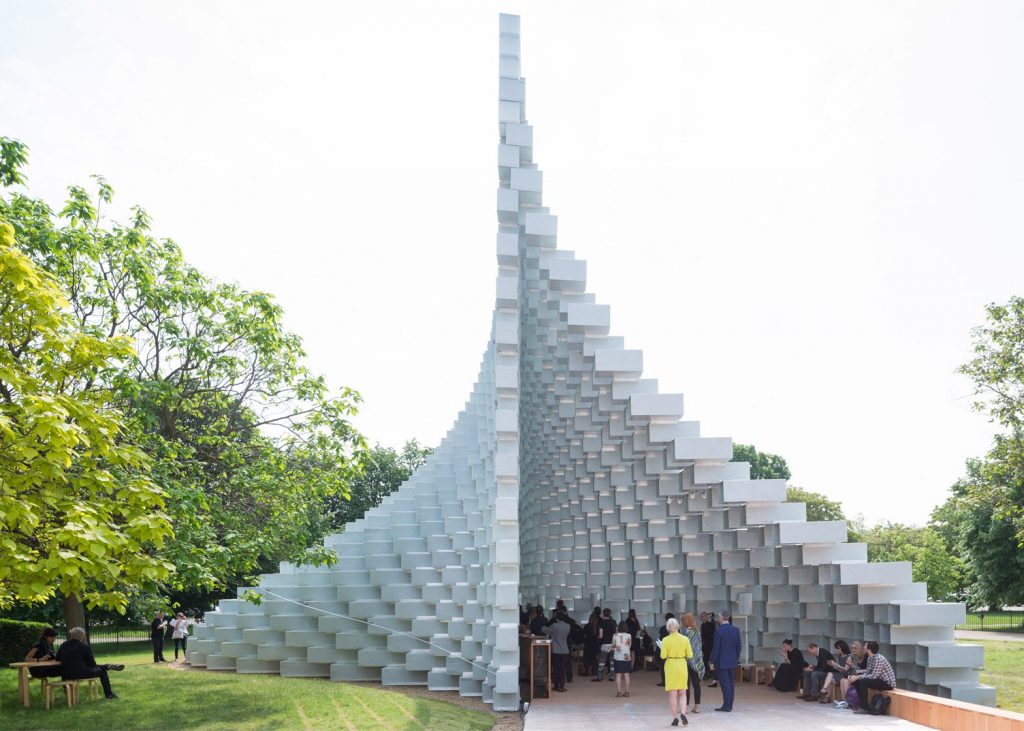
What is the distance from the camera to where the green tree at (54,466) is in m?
9.12

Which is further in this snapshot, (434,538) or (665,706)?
(434,538)

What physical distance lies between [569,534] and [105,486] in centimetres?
1942

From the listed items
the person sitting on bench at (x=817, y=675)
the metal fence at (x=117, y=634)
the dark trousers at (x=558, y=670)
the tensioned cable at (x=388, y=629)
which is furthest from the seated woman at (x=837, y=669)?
the metal fence at (x=117, y=634)

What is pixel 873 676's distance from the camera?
13.7 meters

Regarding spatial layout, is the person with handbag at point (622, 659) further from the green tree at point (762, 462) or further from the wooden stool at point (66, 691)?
the green tree at point (762, 462)

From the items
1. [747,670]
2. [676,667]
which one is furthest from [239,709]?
[747,670]

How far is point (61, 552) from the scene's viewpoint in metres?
9.03

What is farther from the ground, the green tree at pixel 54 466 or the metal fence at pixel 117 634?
the green tree at pixel 54 466

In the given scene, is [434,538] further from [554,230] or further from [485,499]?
[554,230]

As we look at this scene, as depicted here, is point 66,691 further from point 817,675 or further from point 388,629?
point 817,675

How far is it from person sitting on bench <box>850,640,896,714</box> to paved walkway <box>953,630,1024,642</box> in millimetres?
23144

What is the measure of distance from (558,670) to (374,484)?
36786 millimetres

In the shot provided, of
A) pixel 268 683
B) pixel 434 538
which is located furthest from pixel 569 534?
pixel 268 683

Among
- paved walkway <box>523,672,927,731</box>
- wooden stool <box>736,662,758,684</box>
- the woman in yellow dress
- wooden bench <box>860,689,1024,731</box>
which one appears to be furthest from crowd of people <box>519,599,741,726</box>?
wooden bench <box>860,689,1024,731</box>
